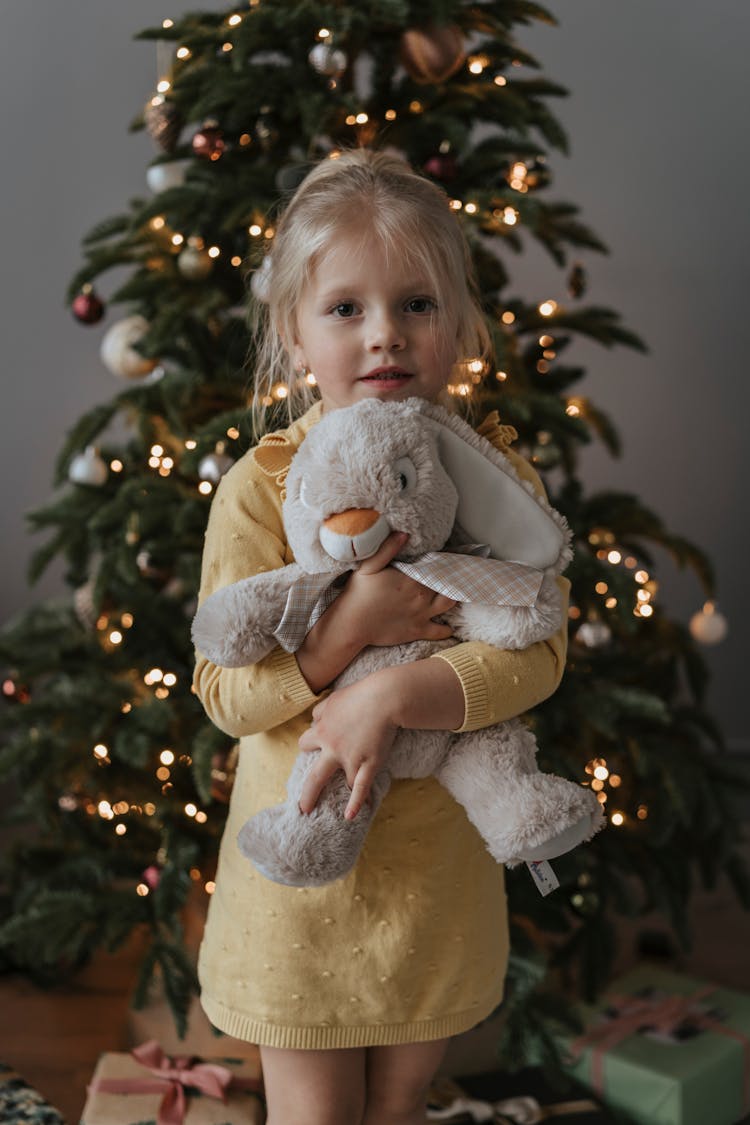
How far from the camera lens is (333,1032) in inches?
36.3

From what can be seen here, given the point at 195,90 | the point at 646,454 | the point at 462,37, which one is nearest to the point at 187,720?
the point at 195,90

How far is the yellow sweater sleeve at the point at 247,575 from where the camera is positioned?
2.81 ft

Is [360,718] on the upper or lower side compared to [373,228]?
lower

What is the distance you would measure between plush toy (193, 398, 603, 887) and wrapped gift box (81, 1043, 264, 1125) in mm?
673

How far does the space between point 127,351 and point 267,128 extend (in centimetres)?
36

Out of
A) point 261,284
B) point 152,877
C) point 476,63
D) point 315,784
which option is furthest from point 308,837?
point 476,63

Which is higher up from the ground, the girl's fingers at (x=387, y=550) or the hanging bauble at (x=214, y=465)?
the hanging bauble at (x=214, y=465)

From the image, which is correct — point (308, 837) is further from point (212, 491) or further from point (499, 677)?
point (212, 491)

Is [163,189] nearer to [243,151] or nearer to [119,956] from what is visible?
[243,151]

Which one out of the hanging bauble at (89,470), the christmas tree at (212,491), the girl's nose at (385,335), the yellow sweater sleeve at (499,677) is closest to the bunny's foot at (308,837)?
the yellow sweater sleeve at (499,677)

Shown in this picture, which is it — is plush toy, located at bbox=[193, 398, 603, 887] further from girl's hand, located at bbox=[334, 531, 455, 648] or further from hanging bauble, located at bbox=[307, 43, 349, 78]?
hanging bauble, located at bbox=[307, 43, 349, 78]

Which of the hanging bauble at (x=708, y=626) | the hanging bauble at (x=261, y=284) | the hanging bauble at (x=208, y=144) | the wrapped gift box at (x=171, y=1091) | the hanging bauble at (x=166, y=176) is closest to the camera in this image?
the hanging bauble at (x=261, y=284)

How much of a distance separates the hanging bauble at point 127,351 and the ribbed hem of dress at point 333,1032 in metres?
0.93

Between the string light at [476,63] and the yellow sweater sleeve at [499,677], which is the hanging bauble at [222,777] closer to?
the yellow sweater sleeve at [499,677]
